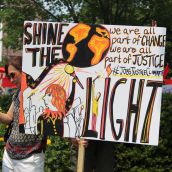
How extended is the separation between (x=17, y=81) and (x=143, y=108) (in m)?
1.00

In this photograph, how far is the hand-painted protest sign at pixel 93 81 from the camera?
11.7ft

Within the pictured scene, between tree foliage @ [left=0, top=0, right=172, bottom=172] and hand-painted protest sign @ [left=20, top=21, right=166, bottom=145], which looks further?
tree foliage @ [left=0, top=0, right=172, bottom=172]

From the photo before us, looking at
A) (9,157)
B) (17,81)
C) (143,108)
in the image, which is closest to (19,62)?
(17,81)

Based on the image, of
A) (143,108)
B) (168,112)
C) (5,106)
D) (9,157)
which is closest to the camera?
(143,108)

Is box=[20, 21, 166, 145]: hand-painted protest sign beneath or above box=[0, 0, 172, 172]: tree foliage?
beneath

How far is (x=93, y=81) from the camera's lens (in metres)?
3.64

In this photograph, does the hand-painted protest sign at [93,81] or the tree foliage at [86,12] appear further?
the tree foliage at [86,12]

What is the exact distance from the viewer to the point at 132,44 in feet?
11.8

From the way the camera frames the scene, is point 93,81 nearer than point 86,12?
Yes

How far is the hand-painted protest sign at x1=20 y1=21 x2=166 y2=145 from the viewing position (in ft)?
11.7

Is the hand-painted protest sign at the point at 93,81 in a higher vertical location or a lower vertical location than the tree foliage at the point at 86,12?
lower

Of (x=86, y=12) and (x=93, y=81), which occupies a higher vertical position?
(x=86, y=12)

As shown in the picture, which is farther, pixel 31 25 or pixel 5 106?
pixel 5 106

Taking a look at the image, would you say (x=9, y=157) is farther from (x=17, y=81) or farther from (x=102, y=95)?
(x=102, y=95)
